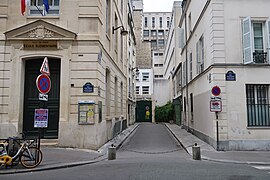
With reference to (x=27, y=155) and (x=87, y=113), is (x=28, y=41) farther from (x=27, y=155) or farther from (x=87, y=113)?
(x=27, y=155)

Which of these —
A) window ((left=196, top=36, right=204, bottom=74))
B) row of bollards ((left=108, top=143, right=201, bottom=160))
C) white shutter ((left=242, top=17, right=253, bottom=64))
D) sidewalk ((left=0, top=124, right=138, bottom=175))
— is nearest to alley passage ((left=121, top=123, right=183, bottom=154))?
sidewalk ((left=0, top=124, right=138, bottom=175))

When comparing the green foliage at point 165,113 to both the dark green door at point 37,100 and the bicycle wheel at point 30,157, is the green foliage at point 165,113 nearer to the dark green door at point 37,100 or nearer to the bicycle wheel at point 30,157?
the dark green door at point 37,100

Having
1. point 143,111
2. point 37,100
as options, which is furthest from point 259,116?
point 143,111

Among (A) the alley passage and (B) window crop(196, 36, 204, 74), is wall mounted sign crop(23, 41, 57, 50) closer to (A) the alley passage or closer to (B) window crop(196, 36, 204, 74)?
(A) the alley passage

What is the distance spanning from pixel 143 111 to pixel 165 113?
534 cm

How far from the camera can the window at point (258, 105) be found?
1177cm

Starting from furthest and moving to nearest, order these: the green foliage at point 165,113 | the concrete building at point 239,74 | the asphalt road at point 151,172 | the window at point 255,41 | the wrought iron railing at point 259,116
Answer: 1. the green foliage at point 165,113
2. the wrought iron railing at point 259,116
3. the window at point 255,41
4. the concrete building at point 239,74
5. the asphalt road at point 151,172

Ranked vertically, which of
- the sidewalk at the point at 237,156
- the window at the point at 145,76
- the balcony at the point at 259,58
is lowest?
the sidewalk at the point at 237,156

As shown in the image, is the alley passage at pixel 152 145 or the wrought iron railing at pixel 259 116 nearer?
the wrought iron railing at pixel 259 116

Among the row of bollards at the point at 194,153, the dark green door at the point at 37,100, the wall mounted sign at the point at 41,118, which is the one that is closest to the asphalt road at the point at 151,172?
the row of bollards at the point at 194,153

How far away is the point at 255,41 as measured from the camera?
12.2m

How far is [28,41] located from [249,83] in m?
10.2

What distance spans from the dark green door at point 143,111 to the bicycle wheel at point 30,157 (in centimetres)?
3311

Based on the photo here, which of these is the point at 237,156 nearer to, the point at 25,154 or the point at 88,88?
the point at 88,88
